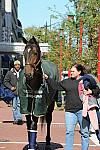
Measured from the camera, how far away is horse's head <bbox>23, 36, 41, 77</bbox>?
28.4 ft

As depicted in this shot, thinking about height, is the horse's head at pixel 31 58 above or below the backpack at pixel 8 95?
above

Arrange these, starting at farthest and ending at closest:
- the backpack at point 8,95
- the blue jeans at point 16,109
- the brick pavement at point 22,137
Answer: the backpack at point 8,95 < the blue jeans at point 16,109 < the brick pavement at point 22,137

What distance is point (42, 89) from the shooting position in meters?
9.12

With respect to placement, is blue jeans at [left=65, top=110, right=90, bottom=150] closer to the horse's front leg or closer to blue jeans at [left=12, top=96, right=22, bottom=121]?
the horse's front leg

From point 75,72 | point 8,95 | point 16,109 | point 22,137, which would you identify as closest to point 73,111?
point 75,72

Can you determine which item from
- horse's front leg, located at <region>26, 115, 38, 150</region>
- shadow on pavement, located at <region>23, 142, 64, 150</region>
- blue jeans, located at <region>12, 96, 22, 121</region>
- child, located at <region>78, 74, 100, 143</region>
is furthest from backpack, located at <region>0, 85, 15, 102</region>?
child, located at <region>78, 74, 100, 143</region>

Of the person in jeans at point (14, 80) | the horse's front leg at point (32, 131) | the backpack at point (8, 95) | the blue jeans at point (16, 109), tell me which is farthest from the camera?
the backpack at point (8, 95)

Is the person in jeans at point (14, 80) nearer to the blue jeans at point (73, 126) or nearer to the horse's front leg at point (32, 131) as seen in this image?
the horse's front leg at point (32, 131)

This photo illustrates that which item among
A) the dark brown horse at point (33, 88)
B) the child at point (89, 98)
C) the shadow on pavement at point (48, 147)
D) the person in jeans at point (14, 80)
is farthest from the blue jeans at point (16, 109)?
the child at point (89, 98)

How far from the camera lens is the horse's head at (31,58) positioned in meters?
8.65

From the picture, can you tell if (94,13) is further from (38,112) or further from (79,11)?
(38,112)

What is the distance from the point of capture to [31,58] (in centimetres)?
870

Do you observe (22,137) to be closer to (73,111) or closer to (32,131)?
(32,131)

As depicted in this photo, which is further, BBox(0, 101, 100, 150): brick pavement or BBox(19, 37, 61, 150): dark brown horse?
BBox(0, 101, 100, 150): brick pavement
